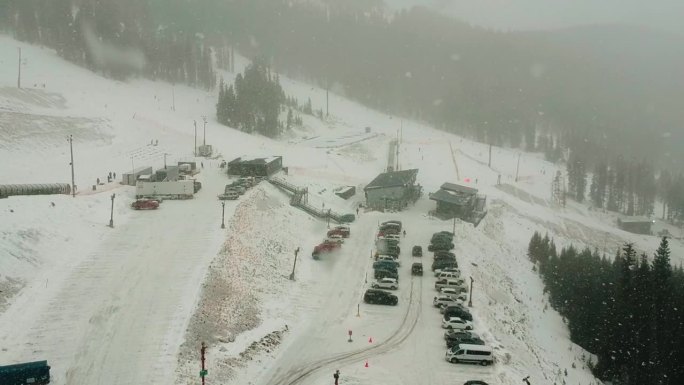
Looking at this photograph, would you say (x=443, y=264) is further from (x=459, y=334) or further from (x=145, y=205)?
(x=145, y=205)

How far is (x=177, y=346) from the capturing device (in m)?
29.6

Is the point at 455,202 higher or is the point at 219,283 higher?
the point at 455,202

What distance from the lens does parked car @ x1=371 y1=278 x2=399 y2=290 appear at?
42562 mm

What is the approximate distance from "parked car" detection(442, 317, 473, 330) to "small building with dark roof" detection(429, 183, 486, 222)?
1242 inches

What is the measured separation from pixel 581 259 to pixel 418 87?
460 feet

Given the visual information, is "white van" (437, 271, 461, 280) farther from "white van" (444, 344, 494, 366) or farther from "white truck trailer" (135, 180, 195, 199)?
"white truck trailer" (135, 180, 195, 199)

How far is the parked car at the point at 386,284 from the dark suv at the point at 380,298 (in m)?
2.01

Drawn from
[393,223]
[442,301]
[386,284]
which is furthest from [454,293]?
[393,223]

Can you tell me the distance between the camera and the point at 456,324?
35.9 m

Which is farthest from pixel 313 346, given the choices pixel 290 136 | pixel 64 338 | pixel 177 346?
pixel 290 136

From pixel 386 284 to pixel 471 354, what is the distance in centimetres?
1195

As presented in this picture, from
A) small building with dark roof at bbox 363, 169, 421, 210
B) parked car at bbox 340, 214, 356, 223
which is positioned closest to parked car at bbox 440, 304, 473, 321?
parked car at bbox 340, 214, 356, 223

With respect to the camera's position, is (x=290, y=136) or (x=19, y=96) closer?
(x=19, y=96)

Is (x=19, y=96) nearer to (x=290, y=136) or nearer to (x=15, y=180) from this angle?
(x=15, y=180)
